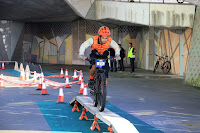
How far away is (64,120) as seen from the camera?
28.2 feet

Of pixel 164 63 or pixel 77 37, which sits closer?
pixel 164 63

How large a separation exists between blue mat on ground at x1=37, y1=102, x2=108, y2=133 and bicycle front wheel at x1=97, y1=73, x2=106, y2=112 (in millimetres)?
449

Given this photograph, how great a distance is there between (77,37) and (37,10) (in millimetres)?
6016

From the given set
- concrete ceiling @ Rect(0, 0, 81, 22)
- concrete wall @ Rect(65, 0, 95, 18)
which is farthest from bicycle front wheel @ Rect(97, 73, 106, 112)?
concrete ceiling @ Rect(0, 0, 81, 22)

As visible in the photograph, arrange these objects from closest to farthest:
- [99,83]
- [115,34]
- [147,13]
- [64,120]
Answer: [99,83] < [64,120] < [147,13] < [115,34]

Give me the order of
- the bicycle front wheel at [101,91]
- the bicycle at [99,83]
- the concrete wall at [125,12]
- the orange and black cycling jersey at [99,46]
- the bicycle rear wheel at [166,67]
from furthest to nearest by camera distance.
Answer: the concrete wall at [125,12], the bicycle rear wheel at [166,67], the orange and black cycling jersey at [99,46], the bicycle at [99,83], the bicycle front wheel at [101,91]

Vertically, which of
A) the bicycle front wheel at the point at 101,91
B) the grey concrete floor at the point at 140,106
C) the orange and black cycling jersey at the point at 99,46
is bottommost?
the grey concrete floor at the point at 140,106

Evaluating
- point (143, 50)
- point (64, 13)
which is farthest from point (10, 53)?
point (143, 50)

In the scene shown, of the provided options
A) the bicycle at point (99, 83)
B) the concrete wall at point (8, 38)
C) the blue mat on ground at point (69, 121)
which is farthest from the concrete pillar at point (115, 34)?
the bicycle at point (99, 83)

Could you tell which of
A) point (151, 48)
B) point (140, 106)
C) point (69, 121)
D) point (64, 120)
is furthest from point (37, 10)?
point (69, 121)

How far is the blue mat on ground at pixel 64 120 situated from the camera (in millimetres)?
7590

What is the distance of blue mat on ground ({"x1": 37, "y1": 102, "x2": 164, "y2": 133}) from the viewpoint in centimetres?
759

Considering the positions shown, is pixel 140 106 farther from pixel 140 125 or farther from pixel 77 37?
pixel 77 37

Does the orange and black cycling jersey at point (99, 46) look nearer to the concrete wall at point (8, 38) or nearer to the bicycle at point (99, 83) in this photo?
the bicycle at point (99, 83)
